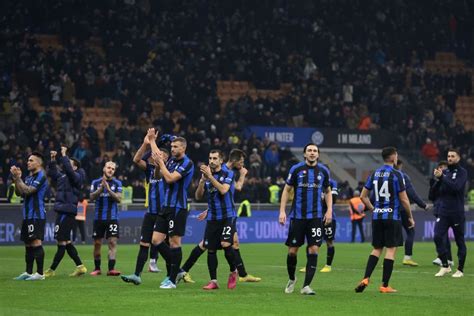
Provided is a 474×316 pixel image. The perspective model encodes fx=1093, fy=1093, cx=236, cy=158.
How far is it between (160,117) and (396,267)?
1938cm

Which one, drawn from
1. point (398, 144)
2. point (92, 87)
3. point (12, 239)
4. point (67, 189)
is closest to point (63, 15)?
point (92, 87)

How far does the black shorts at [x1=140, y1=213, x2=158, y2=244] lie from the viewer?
1833 cm

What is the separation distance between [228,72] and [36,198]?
28.7 meters

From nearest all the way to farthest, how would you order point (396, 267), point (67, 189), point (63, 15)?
point (67, 189) < point (396, 267) < point (63, 15)

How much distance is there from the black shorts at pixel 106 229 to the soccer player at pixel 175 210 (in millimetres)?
3832

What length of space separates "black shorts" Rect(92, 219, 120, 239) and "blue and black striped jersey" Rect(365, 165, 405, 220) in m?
6.21

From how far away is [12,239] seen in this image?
3409cm

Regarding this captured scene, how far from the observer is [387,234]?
17.4m

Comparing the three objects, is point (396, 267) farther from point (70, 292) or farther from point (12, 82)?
point (12, 82)

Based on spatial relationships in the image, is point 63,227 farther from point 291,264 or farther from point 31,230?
point 291,264

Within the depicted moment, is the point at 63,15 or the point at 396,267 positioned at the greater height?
the point at 63,15

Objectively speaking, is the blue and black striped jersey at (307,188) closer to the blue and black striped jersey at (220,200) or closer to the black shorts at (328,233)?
the blue and black striped jersey at (220,200)

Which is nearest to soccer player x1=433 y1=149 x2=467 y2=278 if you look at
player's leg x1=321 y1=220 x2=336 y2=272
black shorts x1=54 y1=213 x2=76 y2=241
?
player's leg x1=321 y1=220 x2=336 y2=272

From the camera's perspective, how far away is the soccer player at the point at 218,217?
17.8 metres
